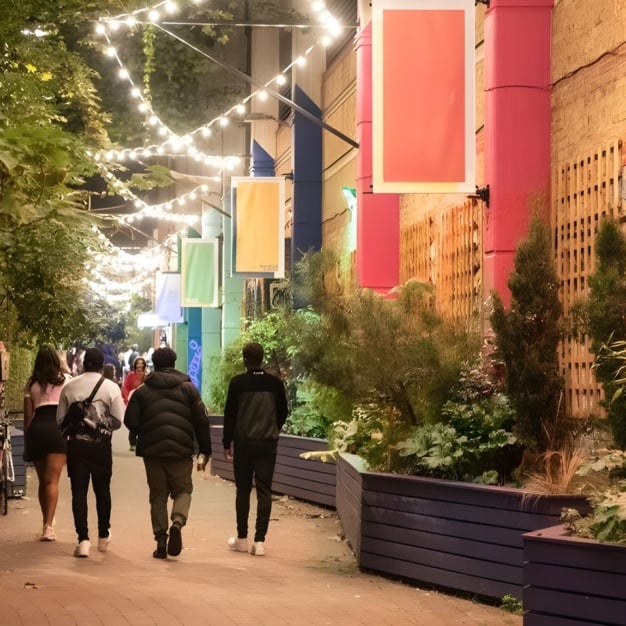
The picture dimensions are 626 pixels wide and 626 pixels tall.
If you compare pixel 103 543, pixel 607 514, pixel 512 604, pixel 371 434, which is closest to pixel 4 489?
pixel 103 543

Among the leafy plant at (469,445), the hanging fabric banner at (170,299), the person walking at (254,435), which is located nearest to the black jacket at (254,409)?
the person walking at (254,435)

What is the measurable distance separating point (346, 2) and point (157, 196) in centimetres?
2933

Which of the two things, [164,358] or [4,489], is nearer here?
[164,358]

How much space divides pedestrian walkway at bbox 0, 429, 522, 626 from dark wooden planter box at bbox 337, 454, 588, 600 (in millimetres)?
163

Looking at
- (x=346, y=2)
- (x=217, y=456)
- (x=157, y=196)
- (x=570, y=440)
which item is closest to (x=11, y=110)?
(x=570, y=440)

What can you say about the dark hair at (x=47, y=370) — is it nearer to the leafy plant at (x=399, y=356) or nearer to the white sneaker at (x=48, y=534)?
the white sneaker at (x=48, y=534)

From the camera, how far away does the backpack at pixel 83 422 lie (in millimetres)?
11984

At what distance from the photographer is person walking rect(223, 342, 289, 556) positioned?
1224 cm

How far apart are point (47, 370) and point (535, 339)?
5019mm

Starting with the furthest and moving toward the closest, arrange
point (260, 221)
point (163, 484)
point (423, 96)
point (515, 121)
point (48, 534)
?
point (260, 221)
point (423, 96)
point (515, 121)
point (48, 534)
point (163, 484)

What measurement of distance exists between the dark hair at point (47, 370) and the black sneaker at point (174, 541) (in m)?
2.19

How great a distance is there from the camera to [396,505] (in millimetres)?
10602

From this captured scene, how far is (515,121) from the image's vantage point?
13430mm

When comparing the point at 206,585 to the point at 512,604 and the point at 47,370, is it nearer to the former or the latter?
the point at 512,604
